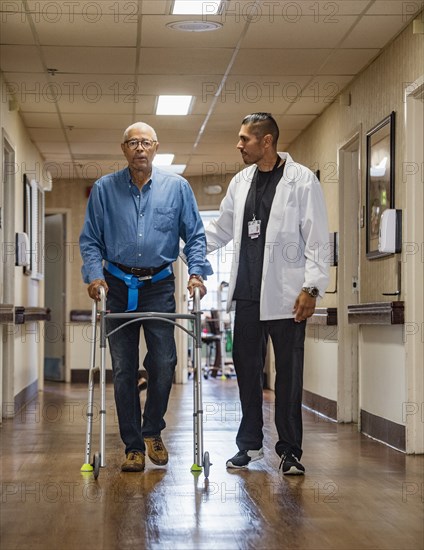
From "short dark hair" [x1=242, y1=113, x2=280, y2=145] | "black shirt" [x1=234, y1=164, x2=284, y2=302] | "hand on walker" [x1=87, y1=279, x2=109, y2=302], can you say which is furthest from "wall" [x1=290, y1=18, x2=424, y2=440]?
"hand on walker" [x1=87, y1=279, x2=109, y2=302]

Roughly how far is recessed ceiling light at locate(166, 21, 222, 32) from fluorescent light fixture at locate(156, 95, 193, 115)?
6.51 feet

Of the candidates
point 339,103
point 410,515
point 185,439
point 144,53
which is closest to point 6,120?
point 144,53

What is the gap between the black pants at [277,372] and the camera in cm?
452

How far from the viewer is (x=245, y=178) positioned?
4.79 meters

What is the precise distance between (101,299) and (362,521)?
5.09 feet

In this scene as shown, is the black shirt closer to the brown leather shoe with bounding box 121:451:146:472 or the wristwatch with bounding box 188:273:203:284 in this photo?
the wristwatch with bounding box 188:273:203:284

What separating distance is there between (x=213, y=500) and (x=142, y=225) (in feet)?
4.61

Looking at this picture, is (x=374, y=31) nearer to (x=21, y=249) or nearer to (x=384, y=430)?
(x=384, y=430)

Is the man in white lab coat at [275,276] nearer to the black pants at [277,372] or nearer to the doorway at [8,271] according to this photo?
the black pants at [277,372]

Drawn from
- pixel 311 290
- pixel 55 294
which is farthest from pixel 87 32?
pixel 55 294

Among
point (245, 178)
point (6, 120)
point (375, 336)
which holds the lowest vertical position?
point (375, 336)

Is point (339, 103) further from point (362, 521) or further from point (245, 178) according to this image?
point (362, 521)

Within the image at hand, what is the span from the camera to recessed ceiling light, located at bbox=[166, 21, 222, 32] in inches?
234

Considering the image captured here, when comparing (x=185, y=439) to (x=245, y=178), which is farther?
(x=185, y=439)
